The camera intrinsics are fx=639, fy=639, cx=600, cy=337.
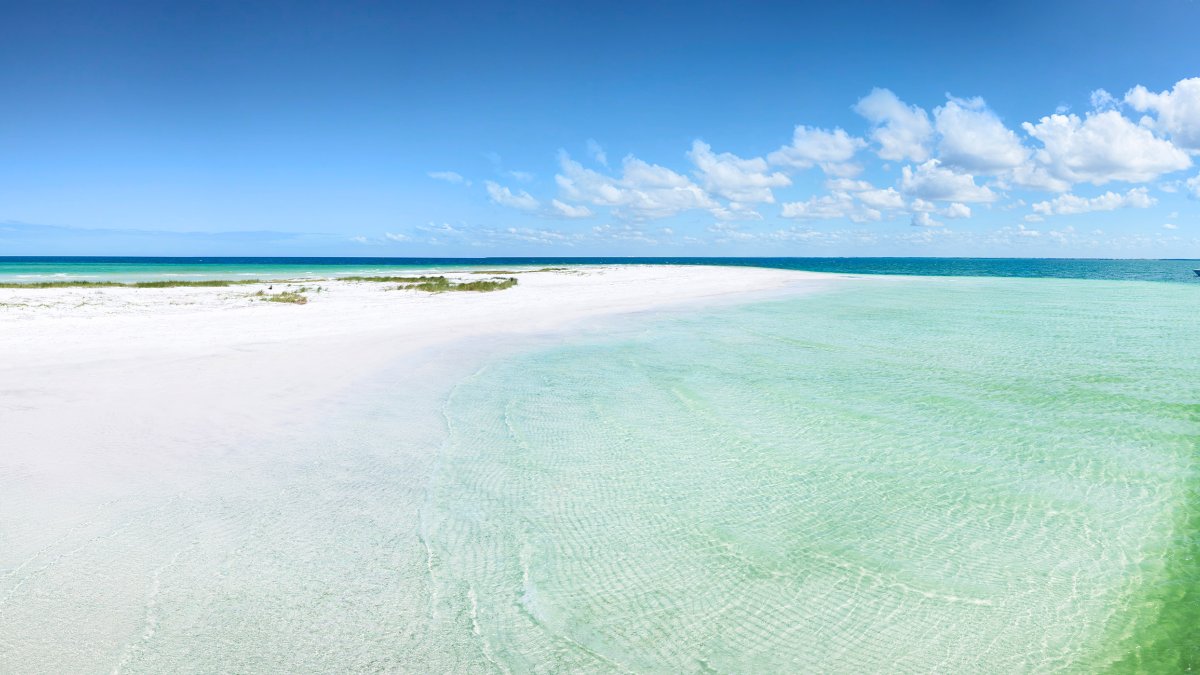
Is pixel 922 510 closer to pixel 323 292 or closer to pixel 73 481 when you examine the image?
pixel 73 481

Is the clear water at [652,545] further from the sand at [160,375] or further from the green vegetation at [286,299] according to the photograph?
the green vegetation at [286,299]

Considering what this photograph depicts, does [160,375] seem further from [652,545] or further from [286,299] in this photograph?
[286,299]

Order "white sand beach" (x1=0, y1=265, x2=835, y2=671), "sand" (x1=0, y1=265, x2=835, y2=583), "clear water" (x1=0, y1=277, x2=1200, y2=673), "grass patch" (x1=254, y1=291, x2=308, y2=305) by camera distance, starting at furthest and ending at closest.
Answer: "grass patch" (x1=254, y1=291, x2=308, y2=305) < "sand" (x1=0, y1=265, x2=835, y2=583) < "white sand beach" (x1=0, y1=265, x2=835, y2=671) < "clear water" (x1=0, y1=277, x2=1200, y2=673)

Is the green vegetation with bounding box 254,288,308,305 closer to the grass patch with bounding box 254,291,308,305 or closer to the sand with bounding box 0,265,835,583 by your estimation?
the grass patch with bounding box 254,291,308,305

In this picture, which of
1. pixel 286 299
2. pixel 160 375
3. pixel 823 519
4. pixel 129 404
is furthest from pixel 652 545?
pixel 286 299

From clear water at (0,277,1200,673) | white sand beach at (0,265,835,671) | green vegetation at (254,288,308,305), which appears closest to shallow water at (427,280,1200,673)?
clear water at (0,277,1200,673)

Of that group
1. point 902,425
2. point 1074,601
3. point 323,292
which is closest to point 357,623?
point 1074,601
